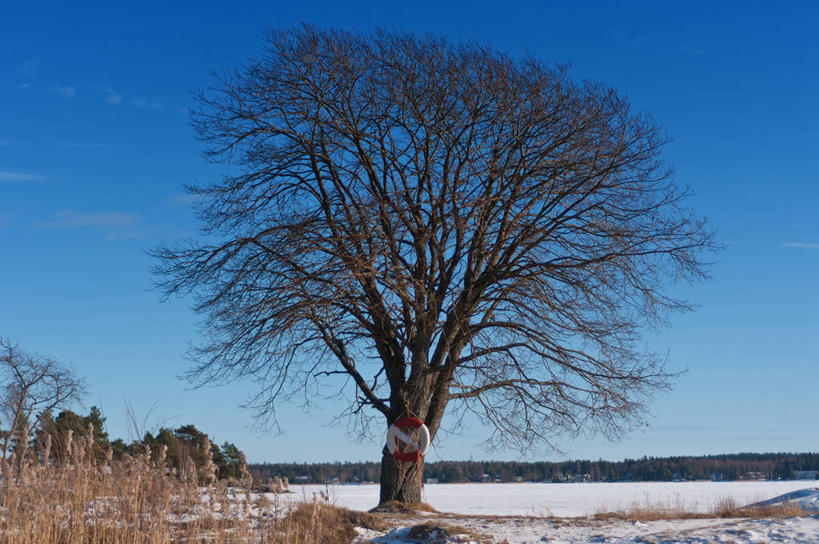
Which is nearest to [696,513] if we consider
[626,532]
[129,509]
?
[626,532]

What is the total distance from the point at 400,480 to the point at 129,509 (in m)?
8.16

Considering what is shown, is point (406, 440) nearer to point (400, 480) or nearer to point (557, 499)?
point (400, 480)

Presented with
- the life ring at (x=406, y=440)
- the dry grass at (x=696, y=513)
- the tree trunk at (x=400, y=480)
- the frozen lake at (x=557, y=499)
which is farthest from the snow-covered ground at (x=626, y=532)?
the tree trunk at (x=400, y=480)

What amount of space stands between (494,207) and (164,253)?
6.98m

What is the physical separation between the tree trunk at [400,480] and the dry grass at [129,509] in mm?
6989

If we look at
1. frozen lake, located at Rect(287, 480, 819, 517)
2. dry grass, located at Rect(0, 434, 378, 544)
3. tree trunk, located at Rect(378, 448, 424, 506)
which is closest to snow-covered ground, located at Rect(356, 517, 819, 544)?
frozen lake, located at Rect(287, 480, 819, 517)

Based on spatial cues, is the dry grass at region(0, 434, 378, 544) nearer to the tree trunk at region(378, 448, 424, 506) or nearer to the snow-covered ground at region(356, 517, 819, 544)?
the snow-covered ground at region(356, 517, 819, 544)

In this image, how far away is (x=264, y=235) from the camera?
50.2 ft

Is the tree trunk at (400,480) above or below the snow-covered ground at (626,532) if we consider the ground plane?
above

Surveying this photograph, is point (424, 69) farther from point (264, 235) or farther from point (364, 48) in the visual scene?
point (264, 235)

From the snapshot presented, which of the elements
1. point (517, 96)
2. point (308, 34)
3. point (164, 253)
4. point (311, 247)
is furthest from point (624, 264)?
point (164, 253)

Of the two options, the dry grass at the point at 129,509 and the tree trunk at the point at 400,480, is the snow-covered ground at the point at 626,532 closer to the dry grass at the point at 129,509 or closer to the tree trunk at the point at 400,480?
the dry grass at the point at 129,509

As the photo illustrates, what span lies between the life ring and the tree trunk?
0.84 feet

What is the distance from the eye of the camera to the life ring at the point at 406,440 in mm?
15133
